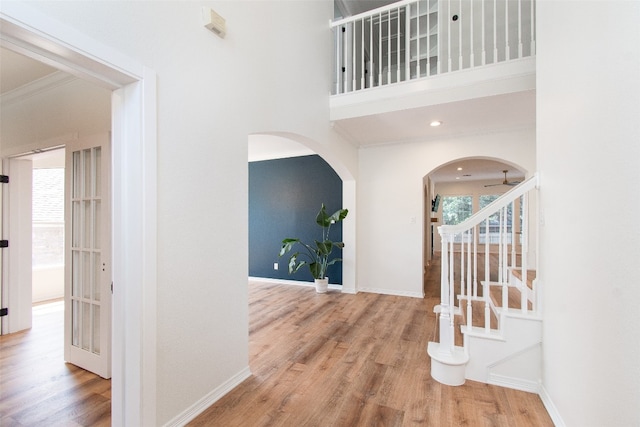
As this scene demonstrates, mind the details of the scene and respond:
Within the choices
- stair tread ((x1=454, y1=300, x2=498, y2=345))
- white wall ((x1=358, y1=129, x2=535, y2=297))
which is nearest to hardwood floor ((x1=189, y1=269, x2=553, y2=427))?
stair tread ((x1=454, y1=300, x2=498, y2=345))

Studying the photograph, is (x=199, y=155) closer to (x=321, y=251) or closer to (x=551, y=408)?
(x=551, y=408)

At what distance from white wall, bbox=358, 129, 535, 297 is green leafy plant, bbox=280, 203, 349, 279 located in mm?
506

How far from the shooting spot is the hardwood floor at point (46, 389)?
1779 millimetres

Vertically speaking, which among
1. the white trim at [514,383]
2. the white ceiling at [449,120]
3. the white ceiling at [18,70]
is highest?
the white ceiling at [449,120]

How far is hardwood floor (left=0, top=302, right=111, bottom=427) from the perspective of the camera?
5.84 feet

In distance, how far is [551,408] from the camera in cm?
177

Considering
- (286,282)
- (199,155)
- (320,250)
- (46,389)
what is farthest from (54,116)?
(286,282)

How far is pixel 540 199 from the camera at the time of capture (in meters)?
2.10

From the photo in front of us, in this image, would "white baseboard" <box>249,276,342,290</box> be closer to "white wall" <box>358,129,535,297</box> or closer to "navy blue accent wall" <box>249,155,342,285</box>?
"navy blue accent wall" <box>249,155,342,285</box>

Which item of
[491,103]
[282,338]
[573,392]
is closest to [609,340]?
[573,392]

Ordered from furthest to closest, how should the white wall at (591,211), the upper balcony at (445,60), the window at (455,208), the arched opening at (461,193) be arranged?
the window at (455,208), the arched opening at (461,193), the upper balcony at (445,60), the white wall at (591,211)

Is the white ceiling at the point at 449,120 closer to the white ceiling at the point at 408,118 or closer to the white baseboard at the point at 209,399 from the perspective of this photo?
the white ceiling at the point at 408,118

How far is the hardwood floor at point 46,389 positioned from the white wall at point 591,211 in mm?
2669

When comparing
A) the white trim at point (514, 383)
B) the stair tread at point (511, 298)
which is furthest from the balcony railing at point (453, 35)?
the white trim at point (514, 383)
